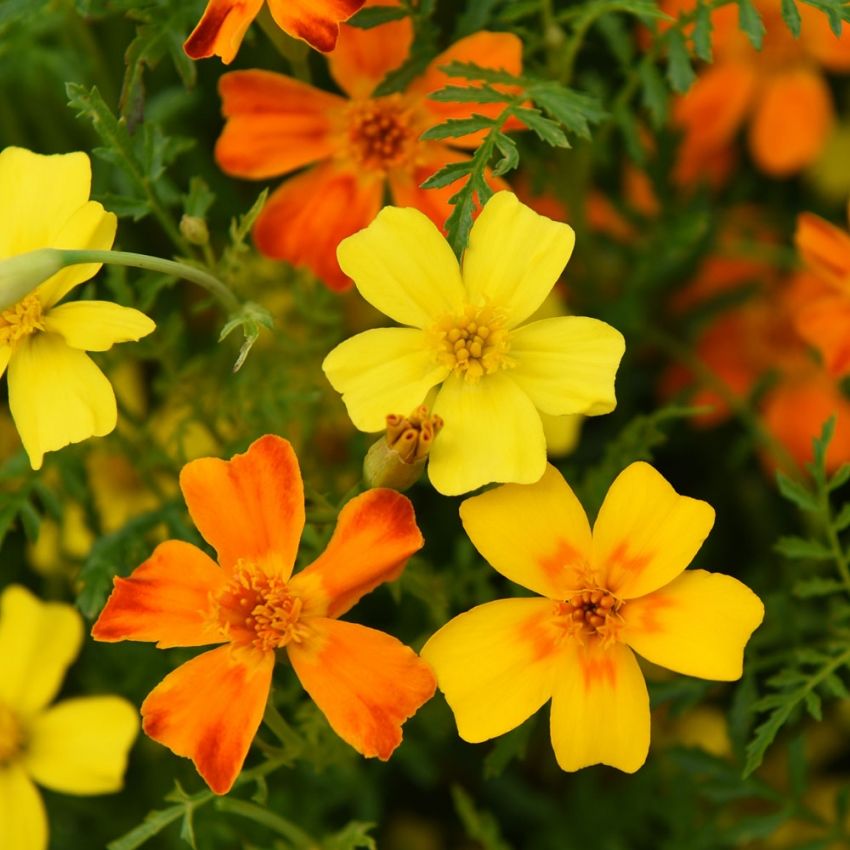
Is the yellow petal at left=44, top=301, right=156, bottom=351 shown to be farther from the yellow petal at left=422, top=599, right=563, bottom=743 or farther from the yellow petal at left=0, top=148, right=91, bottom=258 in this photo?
the yellow petal at left=422, top=599, right=563, bottom=743

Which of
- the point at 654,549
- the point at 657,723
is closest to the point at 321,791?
the point at 657,723

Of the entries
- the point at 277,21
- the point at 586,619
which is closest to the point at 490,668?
the point at 586,619

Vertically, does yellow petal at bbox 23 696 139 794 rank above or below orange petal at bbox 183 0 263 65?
below

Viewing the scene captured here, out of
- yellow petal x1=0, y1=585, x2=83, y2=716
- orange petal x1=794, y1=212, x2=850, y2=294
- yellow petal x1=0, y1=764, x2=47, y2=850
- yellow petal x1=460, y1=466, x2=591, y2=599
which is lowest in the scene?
yellow petal x1=0, y1=764, x2=47, y2=850

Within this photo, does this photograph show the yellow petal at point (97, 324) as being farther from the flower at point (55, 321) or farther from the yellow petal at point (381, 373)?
the yellow petal at point (381, 373)

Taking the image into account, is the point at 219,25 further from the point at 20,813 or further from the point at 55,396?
the point at 20,813

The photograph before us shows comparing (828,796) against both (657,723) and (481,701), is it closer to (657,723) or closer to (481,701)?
(657,723)

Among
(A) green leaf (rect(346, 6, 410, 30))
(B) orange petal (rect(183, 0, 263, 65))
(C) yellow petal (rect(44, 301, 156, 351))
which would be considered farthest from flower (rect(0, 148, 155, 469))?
(A) green leaf (rect(346, 6, 410, 30))
